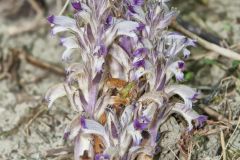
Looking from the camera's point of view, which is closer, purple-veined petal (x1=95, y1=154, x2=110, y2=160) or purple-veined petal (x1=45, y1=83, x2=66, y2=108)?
purple-veined petal (x1=95, y1=154, x2=110, y2=160)

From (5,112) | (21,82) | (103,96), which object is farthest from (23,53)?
(103,96)

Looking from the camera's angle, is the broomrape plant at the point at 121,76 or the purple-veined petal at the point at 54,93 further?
the purple-veined petal at the point at 54,93

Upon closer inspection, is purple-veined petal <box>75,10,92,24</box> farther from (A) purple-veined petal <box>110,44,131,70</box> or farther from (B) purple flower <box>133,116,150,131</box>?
(B) purple flower <box>133,116,150,131</box>

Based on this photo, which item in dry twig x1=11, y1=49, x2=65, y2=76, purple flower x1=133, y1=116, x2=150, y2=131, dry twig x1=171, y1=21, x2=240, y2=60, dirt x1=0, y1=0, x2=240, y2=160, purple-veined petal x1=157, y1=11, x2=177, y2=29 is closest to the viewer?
purple flower x1=133, y1=116, x2=150, y2=131

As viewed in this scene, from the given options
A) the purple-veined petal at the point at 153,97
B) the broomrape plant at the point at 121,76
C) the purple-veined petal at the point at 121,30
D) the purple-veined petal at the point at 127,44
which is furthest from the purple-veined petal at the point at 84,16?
the purple-veined petal at the point at 153,97

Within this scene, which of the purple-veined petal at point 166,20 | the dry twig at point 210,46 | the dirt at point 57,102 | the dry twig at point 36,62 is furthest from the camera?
the dry twig at point 36,62

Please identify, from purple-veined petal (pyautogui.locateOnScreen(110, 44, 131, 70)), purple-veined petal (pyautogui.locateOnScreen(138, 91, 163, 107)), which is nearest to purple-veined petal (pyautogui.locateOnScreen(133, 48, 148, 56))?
purple-veined petal (pyautogui.locateOnScreen(110, 44, 131, 70))

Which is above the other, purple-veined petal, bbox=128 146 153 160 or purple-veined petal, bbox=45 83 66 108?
purple-veined petal, bbox=45 83 66 108

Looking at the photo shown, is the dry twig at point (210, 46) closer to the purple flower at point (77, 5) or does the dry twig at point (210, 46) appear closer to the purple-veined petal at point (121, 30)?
the purple-veined petal at point (121, 30)

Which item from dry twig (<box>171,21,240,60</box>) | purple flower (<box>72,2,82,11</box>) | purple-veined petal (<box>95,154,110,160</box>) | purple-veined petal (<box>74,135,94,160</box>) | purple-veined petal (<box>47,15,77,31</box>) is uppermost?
purple flower (<box>72,2,82,11</box>)

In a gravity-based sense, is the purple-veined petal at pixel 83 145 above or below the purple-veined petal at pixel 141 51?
below

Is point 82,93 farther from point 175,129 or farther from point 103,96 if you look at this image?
point 175,129
